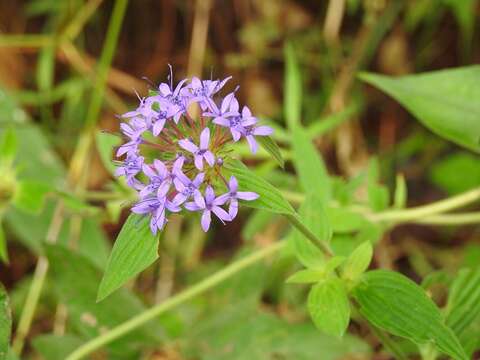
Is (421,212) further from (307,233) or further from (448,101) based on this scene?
(307,233)

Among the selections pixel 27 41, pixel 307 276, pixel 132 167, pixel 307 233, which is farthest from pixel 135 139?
pixel 27 41

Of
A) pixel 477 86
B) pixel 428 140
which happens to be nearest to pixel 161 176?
pixel 477 86

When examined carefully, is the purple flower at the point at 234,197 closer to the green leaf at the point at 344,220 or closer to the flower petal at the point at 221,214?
the flower petal at the point at 221,214

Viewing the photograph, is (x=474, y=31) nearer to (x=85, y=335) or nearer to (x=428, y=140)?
(x=428, y=140)

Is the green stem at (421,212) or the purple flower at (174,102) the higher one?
the purple flower at (174,102)

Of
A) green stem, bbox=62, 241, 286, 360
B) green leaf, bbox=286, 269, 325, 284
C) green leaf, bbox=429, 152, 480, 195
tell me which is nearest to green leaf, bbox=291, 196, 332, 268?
green leaf, bbox=286, 269, 325, 284

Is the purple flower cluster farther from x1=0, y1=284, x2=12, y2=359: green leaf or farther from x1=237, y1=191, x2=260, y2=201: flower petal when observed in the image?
x1=0, y1=284, x2=12, y2=359: green leaf

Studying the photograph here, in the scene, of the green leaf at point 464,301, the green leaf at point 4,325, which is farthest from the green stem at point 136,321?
the green leaf at point 464,301

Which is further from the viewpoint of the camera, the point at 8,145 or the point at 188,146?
the point at 8,145
